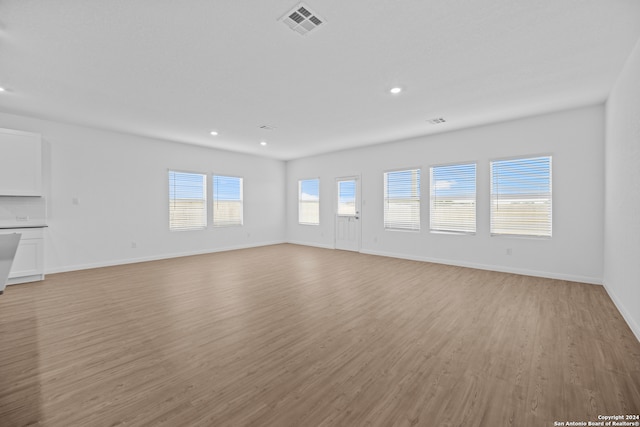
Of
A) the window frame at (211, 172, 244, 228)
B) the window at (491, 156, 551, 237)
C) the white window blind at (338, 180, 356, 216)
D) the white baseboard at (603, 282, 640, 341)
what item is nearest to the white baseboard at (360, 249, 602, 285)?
the white baseboard at (603, 282, 640, 341)

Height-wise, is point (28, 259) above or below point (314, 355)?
above

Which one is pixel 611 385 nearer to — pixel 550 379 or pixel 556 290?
pixel 550 379

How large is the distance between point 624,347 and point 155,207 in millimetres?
7929

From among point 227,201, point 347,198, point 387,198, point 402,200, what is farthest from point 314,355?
point 227,201

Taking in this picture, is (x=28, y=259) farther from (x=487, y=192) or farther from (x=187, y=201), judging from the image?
(x=487, y=192)

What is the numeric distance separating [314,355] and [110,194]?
5.91m

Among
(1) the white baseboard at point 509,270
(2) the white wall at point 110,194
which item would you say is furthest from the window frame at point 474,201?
(2) the white wall at point 110,194

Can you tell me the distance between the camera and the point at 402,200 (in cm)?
663

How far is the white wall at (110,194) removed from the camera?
515 cm

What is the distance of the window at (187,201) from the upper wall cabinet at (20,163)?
2.34 metres

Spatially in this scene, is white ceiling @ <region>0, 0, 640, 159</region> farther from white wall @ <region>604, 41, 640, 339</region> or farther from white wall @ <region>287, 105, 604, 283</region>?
white wall @ <region>287, 105, 604, 283</region>

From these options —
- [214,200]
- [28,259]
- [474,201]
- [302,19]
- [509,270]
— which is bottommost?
[509,270]

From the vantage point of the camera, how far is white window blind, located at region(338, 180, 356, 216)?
7.67 meters

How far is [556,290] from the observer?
4.06 meters
